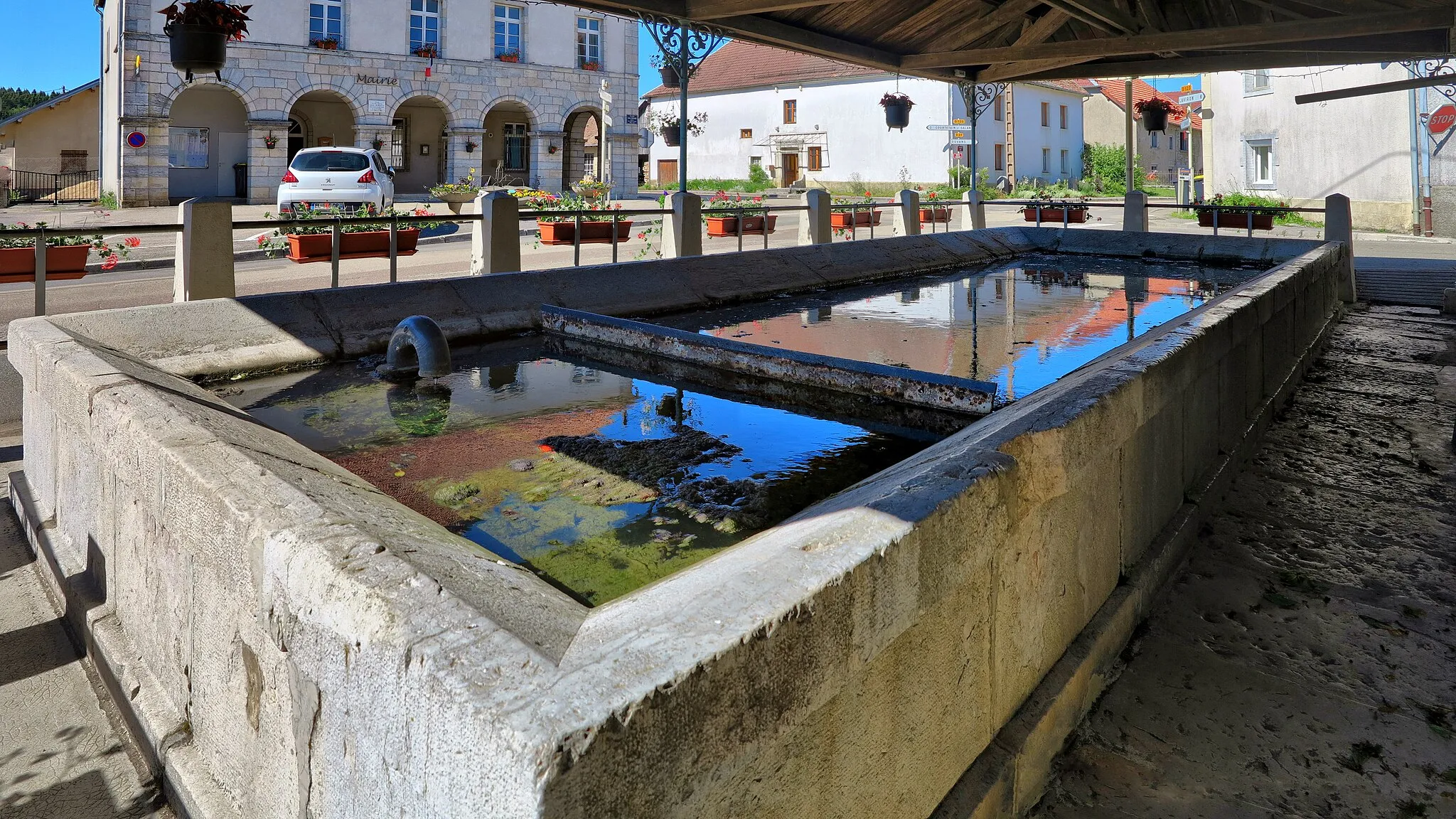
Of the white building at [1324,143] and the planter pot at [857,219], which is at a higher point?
the white building at [1324,143]

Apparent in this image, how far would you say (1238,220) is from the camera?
15883mm

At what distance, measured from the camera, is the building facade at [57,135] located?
30469 mm

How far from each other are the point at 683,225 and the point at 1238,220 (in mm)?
10351

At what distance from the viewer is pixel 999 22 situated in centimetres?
1120

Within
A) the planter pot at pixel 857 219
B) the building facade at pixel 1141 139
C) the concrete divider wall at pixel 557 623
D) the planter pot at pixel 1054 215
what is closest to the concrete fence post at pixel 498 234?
the concrete divider wall at pixel 557 623

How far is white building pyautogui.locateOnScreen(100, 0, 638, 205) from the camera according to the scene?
2425 centimetres

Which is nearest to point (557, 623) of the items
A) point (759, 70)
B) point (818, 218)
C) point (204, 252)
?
point (204, 252)

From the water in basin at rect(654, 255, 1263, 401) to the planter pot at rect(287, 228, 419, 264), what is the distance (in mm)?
2441

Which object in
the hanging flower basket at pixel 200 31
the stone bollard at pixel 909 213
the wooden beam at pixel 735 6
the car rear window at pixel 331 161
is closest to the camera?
the hanging flower basket at pixel 200 31

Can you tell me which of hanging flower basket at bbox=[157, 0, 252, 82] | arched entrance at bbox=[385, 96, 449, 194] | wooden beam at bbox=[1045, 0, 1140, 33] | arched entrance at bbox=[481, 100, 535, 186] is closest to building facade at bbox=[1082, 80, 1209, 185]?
arched entrance at bbox=[481, 100, 535, 186]

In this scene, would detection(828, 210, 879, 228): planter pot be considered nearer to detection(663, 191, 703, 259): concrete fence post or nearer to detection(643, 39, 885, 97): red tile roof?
detection(663, 191, 703, 259): concrete fence post

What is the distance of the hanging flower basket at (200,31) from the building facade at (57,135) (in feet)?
94.2

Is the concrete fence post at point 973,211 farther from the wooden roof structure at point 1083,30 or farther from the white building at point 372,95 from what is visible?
the white building at point 372,95

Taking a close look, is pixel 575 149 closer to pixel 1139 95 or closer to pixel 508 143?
pixel 508 143
